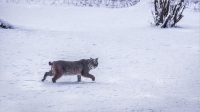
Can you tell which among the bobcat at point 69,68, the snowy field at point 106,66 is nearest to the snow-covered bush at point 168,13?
the snowy field at point 106,66

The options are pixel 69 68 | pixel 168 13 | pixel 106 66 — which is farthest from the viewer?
pixel 168 13

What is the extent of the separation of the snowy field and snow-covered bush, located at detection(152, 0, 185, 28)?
0.43m

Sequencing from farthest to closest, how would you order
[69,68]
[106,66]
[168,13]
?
[168,13] → [106,66] → [69,68]

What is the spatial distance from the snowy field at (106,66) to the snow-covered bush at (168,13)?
43cm

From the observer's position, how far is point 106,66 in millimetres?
6664

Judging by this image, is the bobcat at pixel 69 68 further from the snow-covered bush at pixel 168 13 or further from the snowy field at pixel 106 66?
the snow-covered bush at pixel 168 13

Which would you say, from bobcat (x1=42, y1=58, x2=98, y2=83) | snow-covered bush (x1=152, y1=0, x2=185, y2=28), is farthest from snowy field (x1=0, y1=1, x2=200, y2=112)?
snow-covered bush (x1=152, y1=0, x2=185, y2=28)

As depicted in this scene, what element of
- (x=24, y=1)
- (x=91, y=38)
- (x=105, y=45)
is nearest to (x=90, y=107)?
(x=105, y=45)

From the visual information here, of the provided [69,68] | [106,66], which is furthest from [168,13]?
[69,68]

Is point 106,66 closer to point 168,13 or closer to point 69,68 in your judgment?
point 69,68

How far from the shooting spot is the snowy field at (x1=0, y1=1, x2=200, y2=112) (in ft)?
13.9

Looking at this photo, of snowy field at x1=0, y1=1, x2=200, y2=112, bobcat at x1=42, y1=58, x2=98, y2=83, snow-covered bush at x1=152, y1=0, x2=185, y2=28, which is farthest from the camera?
snow-covered bush at x1=152, y1=0, x2=185, y2=28

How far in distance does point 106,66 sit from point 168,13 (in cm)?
616

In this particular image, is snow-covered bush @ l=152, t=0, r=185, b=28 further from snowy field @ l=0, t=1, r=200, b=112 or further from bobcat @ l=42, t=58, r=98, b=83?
bobcat @ l=42, t=58, r=98, b=83
